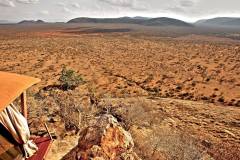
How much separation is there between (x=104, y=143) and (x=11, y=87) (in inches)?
96.6

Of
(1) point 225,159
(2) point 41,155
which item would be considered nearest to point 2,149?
(2) point 41,155

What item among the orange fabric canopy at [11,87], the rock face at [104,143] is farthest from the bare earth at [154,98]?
the orange fabric canopy at [11,87]

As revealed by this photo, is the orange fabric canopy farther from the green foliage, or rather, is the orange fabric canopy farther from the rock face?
the green foliage

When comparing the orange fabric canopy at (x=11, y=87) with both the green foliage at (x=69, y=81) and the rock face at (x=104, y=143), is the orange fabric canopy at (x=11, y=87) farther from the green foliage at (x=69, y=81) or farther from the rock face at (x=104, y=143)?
the green foliage at (x=69, y=81)

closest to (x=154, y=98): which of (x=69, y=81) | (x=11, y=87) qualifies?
(x=69, y=81)

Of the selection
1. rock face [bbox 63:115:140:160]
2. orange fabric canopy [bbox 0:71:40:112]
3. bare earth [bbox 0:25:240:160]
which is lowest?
bare earth [bbox 0:25:240:160]

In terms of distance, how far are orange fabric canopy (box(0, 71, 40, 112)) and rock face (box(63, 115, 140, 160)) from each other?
1.90 metres

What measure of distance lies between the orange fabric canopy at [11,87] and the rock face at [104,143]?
1.90m

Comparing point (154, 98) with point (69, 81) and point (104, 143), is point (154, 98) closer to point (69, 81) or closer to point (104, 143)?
point (69, 81)

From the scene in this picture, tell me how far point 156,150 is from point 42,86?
1611 centimetres

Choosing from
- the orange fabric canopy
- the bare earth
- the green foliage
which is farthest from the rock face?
the green foliage

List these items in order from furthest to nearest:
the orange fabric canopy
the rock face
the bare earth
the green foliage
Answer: the green foliage, the bare earth, the rock face, the orange fabric canopy

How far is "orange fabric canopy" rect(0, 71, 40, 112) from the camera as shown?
6.63 m

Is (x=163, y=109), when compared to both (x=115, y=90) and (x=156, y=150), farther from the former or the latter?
(x=115, y=90)
